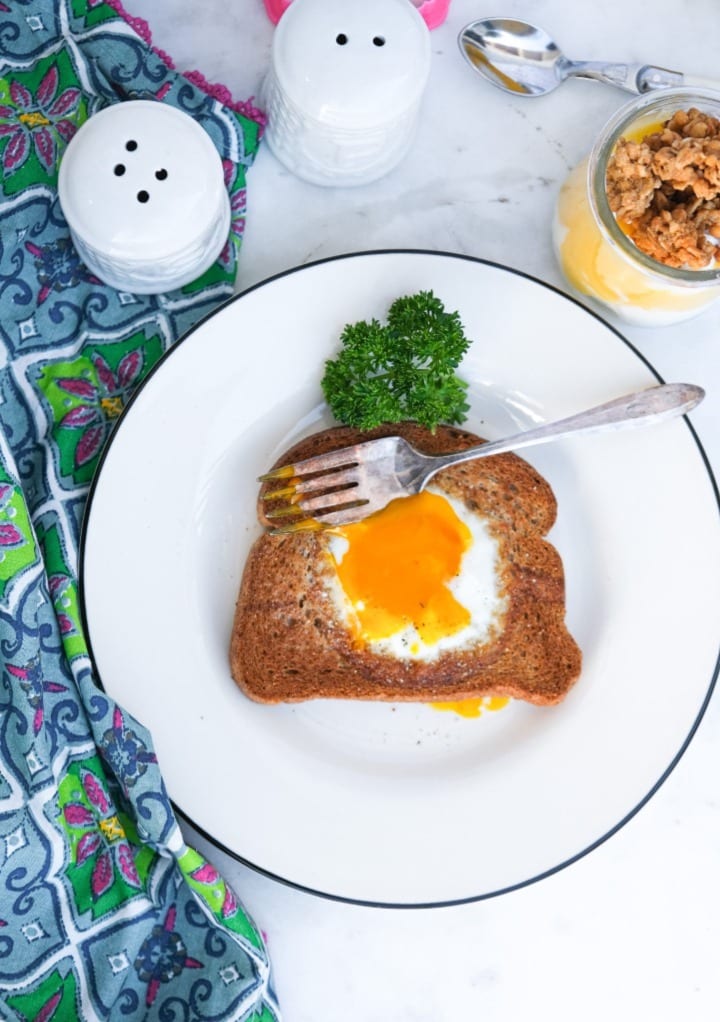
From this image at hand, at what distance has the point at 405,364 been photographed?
1.84 m

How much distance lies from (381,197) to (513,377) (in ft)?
1.56

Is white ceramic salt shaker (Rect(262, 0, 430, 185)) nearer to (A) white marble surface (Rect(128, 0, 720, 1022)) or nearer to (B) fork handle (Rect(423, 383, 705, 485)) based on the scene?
(A) white marble surface (Rect(128, 0, 720, 1022))

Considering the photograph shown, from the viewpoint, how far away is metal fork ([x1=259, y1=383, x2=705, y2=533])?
1833mm

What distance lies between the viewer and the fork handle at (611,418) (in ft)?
6.07

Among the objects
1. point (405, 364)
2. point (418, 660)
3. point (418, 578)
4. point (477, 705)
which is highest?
point (405, 364)

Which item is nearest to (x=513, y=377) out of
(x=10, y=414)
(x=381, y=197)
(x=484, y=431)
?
(x=484, y=431)

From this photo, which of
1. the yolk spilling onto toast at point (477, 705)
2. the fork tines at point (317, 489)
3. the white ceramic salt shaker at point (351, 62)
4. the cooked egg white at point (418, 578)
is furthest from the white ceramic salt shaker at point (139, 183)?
the yolk spilling onto toast at point (477, 705)

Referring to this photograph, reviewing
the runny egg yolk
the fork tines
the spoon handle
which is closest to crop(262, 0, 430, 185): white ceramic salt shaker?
the spoon handle

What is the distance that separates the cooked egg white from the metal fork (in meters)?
0.04

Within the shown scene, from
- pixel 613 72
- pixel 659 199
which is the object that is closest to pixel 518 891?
pixel 659 199

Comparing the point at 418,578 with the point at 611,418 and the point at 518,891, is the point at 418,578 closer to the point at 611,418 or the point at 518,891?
the point at 611,418

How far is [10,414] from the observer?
1.92 m

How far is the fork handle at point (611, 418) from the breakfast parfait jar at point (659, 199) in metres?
0.17

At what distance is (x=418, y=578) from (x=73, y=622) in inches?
25.2
